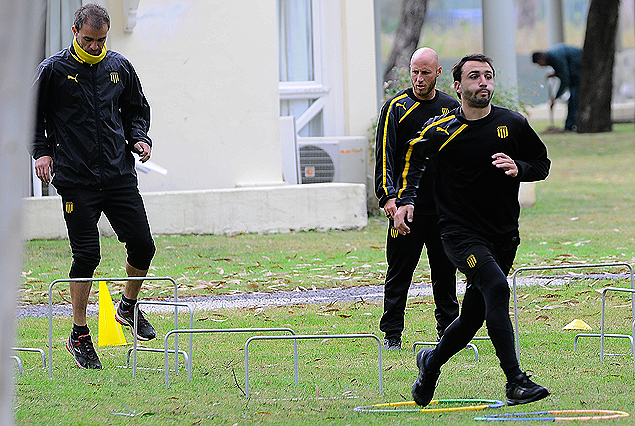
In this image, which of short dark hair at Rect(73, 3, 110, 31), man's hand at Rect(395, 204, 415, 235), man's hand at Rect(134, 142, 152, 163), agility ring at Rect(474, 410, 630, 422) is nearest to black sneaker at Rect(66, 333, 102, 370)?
man's hand at Rect(134, 142, 152, 163)

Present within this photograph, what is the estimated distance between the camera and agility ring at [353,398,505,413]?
5.55m

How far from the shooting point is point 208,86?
15359mm

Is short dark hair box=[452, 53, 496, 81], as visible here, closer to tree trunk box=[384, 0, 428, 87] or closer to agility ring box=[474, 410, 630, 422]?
agility ring box=[474, 410, 630, 422]

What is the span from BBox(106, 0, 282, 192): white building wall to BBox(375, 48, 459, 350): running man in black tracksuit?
8046 millimetres

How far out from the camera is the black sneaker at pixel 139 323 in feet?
23.9

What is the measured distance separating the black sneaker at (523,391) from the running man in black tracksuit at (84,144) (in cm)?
287

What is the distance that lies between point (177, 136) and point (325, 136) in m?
3.77

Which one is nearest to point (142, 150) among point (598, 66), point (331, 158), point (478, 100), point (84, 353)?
point (84, 353)

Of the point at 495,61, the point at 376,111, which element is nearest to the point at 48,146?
the point at 376,111

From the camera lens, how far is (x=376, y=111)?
714 inches

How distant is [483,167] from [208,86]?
10129mm

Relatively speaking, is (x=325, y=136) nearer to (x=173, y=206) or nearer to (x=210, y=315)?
(x=173, y=206)

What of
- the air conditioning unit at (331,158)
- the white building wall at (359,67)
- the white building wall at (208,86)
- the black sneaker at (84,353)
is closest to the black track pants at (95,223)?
the black sneaker at (84,353)

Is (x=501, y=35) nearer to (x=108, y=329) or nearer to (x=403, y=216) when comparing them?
(x=403, y=216)
